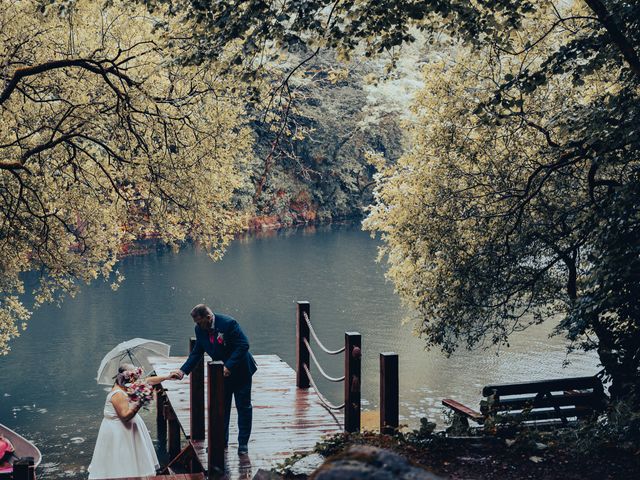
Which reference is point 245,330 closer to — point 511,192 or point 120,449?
point 511,192

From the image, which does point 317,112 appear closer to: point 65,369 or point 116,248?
point 65,369

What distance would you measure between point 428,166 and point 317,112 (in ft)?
113

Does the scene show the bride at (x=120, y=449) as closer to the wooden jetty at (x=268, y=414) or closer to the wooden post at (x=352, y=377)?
the wooden jetty at (x=268, y=414)

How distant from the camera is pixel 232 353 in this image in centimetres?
867

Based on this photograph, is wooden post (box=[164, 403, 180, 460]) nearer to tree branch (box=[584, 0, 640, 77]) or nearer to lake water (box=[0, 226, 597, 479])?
lake water (box=[0, 226, 597, 479])

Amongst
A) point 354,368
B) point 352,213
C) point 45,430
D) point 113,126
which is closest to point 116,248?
point 45,430

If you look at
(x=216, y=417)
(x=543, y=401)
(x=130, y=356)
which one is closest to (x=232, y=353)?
(x=216, y=417)

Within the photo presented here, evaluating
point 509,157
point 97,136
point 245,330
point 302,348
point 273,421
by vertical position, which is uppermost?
point 97,136

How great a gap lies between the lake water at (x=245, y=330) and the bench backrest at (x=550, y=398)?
9.55 metres

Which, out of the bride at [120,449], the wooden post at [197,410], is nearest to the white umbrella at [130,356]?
the bride at [120,449]

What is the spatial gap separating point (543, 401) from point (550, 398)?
0.12 meters

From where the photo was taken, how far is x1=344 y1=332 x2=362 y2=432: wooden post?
27.7ft

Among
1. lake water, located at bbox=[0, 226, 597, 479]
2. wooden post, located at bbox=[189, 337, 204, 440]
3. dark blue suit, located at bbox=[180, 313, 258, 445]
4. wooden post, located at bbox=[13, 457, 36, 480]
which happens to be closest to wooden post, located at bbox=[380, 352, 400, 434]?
dark blue suit, located at bbox=[180, 313, 258, 445]

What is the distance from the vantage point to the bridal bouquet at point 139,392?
30.2 ft
